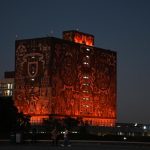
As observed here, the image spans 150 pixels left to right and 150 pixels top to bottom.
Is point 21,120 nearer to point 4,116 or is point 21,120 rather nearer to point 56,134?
point 4,116

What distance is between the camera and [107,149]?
2437 inches

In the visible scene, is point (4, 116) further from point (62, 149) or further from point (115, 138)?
point (62, 149)

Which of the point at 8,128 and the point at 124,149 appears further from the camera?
the point at 8,128

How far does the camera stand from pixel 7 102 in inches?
5871

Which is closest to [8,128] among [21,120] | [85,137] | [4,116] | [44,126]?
[4,116]

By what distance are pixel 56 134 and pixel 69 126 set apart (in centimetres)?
12458

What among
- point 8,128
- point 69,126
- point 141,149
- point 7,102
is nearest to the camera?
point 141,149

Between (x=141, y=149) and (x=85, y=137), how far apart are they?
29519 millimetres

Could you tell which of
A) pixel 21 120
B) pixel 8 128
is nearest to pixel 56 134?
pixel 8 128

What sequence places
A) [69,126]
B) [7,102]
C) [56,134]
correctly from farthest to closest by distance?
1. [69,126]
2. [7,102]
3. [56,134]

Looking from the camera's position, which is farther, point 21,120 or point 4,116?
point 21,120

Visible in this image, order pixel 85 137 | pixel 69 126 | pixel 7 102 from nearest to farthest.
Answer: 1. pixel 85 137
2. pixel 7 102
3. pixel 69 126

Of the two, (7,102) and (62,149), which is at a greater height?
(7,102)

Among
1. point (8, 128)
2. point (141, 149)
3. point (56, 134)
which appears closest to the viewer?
point (141, 149)
